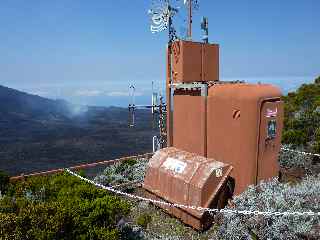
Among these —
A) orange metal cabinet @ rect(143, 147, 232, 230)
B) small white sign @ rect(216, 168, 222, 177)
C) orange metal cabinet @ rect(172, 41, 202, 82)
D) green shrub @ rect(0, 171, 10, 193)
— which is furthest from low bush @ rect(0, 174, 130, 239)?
orange metal cabinet @ rect(172, 41, 202, 82)

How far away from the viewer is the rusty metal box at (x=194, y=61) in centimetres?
1223

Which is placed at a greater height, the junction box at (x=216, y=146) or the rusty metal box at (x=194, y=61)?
the rusty metal box at (x=194, y=61)

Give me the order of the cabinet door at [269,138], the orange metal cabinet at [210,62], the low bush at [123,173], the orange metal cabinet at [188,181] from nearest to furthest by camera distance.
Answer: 1. the orange metal cabinet at [188,181]
2. the cabinet door at [269,138]
3. the orange metal cabinet at [210,62]
4. the low bush at [123,173]

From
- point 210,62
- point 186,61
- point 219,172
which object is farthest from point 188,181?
point 210,62

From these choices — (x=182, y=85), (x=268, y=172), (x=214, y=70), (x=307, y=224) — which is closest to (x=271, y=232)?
(x=307, y=224)

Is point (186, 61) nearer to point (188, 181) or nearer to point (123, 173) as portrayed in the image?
point (188, 181)

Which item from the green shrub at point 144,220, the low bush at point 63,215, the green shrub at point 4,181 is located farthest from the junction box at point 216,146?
the green shrub at point 4,181

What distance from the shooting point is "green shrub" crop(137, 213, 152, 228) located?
9.87 metres

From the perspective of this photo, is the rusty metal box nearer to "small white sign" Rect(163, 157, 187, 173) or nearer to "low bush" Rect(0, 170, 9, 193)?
"small white sign" Rect(163, 157, 187, 173)

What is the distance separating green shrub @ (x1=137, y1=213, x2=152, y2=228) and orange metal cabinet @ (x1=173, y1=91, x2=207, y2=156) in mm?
2646

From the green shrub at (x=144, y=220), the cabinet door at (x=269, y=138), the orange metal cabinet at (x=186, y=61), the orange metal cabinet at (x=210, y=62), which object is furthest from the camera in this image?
the orange metal cabinet at (x=210, y=62)

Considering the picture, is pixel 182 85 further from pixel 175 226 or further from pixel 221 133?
pixel 175 226

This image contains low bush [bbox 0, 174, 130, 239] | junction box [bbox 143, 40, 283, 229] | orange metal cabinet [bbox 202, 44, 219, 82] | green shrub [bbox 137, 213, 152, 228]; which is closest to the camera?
low bush [bbox 0, 174, 130, 239]

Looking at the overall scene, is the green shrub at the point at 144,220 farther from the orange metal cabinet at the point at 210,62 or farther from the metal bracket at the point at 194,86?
the orange metal cabinet at the point at 210,62
